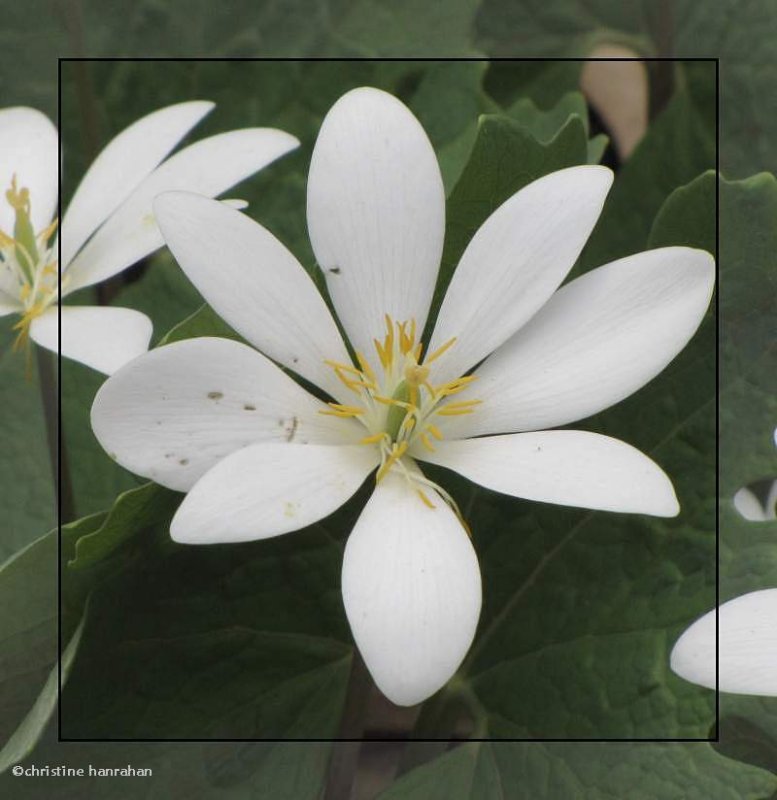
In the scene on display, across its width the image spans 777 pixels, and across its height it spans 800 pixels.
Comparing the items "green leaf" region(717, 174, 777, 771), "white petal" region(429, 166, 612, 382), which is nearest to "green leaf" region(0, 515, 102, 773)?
"white petal" region(429, 166, 612, 382)

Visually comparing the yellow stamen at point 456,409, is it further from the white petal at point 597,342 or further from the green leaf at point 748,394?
the green leaf at point 748,394

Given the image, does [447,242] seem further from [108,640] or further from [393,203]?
[108,640]

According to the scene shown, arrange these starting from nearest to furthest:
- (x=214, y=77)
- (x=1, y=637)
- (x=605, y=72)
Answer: (x=1, y=637) < (x=214, y=77) < (x=605, y=72)

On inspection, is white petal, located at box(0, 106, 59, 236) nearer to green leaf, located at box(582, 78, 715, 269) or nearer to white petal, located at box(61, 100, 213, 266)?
white petal, located at box(61, 100, 213, 266)

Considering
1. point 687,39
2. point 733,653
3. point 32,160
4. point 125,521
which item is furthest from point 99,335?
point 687,39

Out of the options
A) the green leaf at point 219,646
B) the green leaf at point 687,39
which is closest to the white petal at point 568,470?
the green leaf at point 219,646

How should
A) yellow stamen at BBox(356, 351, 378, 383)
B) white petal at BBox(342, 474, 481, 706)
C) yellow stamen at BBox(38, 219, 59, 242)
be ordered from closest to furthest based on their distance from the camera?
white petal at BBox(342, 474, 481, 706)
yellow stamen at BBox(356, 351, 378, 383)
yellow stamen at BBox(38, 219, 59, 242)

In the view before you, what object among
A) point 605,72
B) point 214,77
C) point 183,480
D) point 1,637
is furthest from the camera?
point 605,72

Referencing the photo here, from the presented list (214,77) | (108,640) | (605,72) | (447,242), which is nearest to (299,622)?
(108,640)
